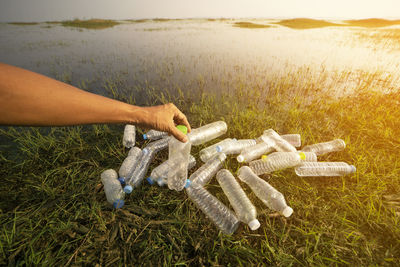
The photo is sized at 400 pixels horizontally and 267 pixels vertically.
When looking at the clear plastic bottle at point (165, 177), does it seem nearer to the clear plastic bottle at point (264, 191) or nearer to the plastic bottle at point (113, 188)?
the plastic bottle at point (113, 188)

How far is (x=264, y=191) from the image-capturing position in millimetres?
2051

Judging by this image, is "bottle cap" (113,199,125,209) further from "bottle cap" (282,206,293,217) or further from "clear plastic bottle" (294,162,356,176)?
"clear plastic bottle" (294,162,356,176)

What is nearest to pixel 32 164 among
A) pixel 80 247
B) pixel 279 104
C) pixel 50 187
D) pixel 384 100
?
pixel 50 187

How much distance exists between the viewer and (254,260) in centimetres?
157

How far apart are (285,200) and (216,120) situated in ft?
6.80

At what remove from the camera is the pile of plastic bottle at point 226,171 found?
1.94 meters

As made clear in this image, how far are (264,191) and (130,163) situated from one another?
6.34ft

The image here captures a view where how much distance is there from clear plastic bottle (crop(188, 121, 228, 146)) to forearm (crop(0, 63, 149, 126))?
1665 millimetres

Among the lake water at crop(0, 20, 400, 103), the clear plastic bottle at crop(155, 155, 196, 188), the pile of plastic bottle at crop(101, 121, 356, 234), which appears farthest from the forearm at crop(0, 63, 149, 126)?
the lake water at crop(0, 20, 400, 103)

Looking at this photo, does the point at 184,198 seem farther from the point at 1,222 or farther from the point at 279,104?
the point at 279,104

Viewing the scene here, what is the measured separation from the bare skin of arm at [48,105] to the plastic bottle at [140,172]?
1041 mm

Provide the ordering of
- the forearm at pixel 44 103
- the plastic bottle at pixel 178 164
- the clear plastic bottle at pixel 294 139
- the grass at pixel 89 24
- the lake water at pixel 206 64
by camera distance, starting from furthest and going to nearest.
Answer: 1. the grass at pixel 89 24
2. the lake water at pixel 206 64
3. the clear plastic bottle at pixel 294 139
4. the plastic bottle at pixel 178 164
5. the forearm at pixel 44 103

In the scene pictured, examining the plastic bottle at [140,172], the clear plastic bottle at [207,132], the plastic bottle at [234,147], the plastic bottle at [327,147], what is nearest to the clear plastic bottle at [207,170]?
the plastic bottle at [234,147]

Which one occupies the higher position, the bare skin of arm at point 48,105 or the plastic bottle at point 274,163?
the bare skin of arm at point 48,105
